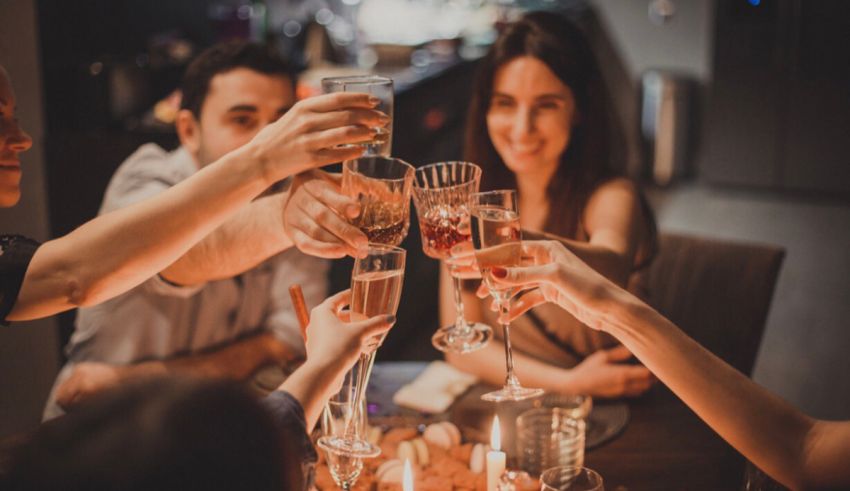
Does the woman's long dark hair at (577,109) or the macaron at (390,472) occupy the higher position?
the woman's long dark hair at (577,109)

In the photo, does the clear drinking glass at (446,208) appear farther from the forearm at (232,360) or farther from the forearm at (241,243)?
the forearm at (232,360)

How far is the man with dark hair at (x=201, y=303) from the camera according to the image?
2352 mm

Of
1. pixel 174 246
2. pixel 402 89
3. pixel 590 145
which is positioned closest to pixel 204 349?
pixel 174 246

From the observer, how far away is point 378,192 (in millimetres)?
1395

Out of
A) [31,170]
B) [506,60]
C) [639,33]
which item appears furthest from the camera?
[639,33]

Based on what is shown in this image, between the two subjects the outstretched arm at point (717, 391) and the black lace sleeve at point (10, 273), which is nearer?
the outstretched arm at point (717, 391)

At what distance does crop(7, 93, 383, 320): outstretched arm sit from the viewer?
1.34 metres

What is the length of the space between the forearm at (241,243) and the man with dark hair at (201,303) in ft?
1.32

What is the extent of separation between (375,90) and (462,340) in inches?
19.7

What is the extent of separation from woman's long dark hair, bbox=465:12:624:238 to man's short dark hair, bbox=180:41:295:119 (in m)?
0.62

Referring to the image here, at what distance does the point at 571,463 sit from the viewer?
147 cm

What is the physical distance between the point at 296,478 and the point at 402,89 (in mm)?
3376

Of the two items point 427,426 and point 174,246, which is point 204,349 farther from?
point 174,246

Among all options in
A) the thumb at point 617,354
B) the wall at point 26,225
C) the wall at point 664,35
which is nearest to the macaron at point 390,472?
the thumb at point 617,354
